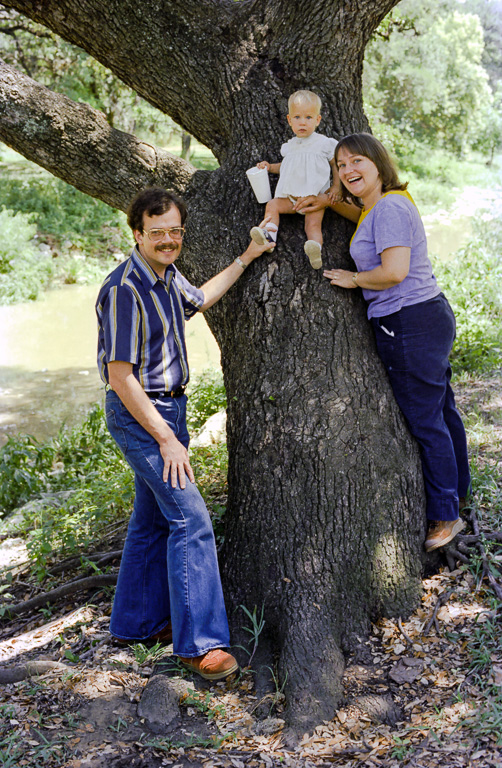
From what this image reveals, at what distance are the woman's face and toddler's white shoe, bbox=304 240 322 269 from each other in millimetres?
299

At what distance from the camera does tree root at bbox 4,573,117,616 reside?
3.84m

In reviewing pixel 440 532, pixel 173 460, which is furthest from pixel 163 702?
pixel 440 532

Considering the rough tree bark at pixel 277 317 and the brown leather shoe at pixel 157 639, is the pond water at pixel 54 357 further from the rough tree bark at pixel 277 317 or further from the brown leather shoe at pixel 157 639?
the brown leather shoe at pixel 157 639

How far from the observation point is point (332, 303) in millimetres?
3242

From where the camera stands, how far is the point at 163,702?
2.81 meters

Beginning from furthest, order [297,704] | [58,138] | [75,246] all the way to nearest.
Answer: [75,246] → [58,138] → [297,704]

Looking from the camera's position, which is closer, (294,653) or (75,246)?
(294,653)

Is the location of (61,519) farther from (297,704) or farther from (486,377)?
(486,377)

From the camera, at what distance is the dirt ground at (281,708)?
2549 millimetres

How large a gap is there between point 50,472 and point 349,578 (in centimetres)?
399

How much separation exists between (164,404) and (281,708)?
135 cm

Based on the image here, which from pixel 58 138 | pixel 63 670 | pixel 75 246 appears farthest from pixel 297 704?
pixel 75 246

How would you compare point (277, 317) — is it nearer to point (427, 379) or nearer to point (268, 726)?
point (427, 379)

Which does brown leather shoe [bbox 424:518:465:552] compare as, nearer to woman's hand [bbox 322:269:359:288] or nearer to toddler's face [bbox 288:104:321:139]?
woman's hand [bbox 322:269:359:288]
